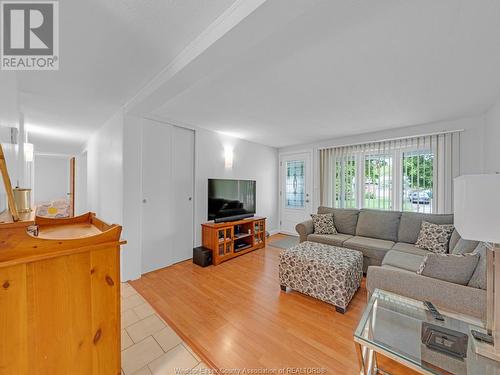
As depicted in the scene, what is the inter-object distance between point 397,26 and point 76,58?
2.41 meters

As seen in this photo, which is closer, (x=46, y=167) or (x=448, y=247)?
(x=448, y=247)

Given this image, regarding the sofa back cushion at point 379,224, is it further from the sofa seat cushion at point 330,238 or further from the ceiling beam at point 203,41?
the ceiling beam at point 203,41

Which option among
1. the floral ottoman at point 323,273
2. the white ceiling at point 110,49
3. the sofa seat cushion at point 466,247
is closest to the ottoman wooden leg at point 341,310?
the floral ottoman at point 323,273

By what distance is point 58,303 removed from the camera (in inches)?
38.3

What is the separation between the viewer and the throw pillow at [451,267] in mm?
1492

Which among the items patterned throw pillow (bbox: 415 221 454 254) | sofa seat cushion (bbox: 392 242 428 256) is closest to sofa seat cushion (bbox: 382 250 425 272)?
sofa seat cushion (bbox: 392 242 428 256)

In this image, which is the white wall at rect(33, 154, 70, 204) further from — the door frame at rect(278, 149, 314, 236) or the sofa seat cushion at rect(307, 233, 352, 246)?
the sofa seat cushion at rect(307, 233, 352, 246)

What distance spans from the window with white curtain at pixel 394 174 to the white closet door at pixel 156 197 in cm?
327

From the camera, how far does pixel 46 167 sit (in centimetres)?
729

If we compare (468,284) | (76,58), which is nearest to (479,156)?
(468,284)

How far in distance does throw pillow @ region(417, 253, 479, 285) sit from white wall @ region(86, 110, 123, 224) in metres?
3.34

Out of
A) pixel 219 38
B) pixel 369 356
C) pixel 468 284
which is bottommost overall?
pixel 369 356

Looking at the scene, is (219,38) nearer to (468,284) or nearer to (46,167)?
(468,284)

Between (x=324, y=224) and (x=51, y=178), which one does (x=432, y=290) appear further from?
(x=51, y=178)
